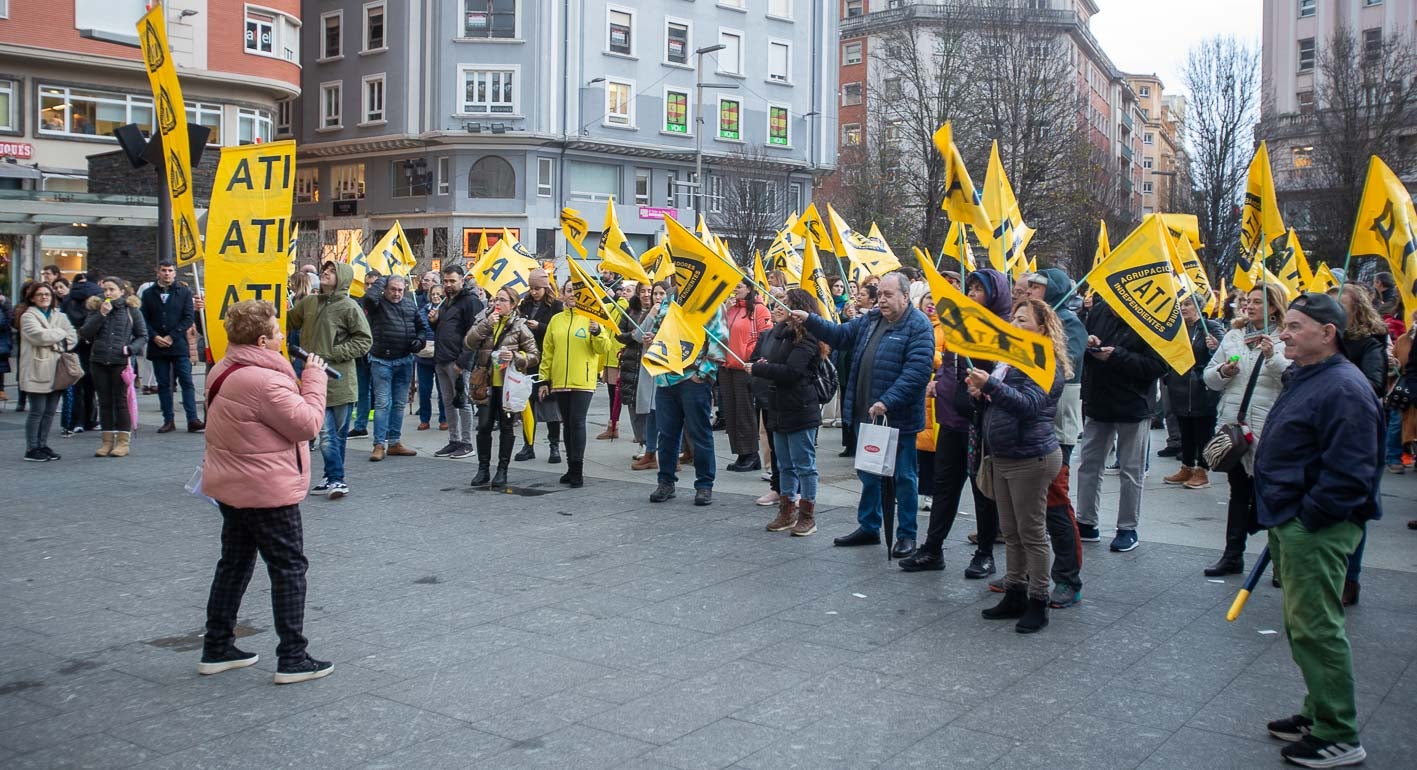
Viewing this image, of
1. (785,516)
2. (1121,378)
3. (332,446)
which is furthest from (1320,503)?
(332,446)

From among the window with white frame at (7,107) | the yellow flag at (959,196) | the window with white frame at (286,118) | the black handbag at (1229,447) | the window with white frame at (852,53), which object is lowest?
the black handbag at (1229,447)

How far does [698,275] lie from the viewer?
9633mm

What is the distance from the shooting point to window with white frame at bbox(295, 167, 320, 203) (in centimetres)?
5744

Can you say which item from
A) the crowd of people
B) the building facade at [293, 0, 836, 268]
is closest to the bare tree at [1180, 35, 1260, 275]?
the building facade at [293, 0, 836, 268]

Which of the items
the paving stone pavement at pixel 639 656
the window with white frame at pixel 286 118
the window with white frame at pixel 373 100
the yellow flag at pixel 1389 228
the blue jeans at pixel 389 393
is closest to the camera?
the paving stone pavement at pixel 639 656

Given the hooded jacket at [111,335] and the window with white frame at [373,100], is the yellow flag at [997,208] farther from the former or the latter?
the window with white frame at [373,100]

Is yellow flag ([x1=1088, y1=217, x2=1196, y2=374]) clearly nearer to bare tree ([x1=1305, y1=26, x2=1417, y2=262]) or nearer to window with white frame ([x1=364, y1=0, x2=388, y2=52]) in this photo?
bare tree ([x1=1305, y1=26, x2=1417, y2=262])

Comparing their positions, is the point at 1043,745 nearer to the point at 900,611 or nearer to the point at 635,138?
the point at 900,611

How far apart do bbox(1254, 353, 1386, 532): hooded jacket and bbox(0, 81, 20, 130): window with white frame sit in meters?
40.2

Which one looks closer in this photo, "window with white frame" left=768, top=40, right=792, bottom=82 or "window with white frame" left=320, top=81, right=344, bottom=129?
"window with white frame" left=320, top=81, right=344, bottom=129

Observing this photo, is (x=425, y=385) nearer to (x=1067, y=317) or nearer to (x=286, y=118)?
(x=1067, y=317)

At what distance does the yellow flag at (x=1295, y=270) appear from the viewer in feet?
35.2

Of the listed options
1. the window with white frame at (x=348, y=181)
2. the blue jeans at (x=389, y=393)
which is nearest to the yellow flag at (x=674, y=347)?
the blue jeans at (x=389, y=393)

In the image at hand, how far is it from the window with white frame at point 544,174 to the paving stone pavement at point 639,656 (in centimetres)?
4362
